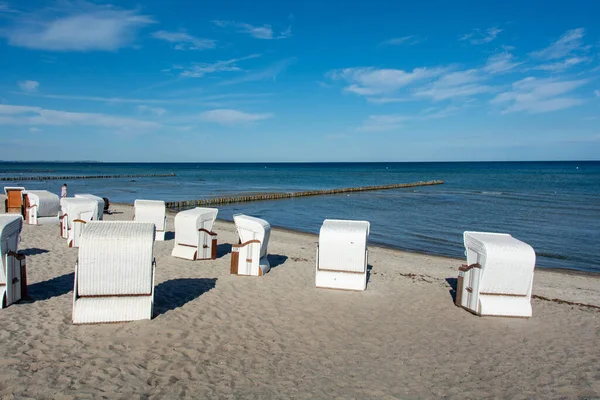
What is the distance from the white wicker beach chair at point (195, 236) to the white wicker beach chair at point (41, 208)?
29.7 ft

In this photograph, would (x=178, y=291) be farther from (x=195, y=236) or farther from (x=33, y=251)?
(x=33, y=251)

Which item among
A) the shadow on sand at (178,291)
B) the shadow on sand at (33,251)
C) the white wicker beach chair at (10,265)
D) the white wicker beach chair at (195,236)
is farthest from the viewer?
the white wicker beach chair at (195,236)

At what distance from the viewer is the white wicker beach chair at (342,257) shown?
11219mm

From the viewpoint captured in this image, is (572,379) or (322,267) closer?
(572,379)

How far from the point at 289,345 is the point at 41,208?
16.3 meters

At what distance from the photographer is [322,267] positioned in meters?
11.4

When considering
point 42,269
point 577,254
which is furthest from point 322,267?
point 577,254

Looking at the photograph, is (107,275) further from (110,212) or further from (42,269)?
(110,212)

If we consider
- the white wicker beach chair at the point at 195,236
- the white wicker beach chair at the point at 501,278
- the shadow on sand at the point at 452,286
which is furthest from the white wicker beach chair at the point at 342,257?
the white wicker beach chair at the point at 195,236

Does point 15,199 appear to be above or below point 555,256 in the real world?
above

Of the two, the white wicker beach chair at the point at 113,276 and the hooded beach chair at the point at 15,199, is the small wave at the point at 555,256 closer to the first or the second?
the white wicker beach chair at the point at 113,276

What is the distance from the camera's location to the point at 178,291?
10.4 metres

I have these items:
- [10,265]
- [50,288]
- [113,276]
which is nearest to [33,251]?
[50,288]

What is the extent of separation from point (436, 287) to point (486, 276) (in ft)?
9.58
